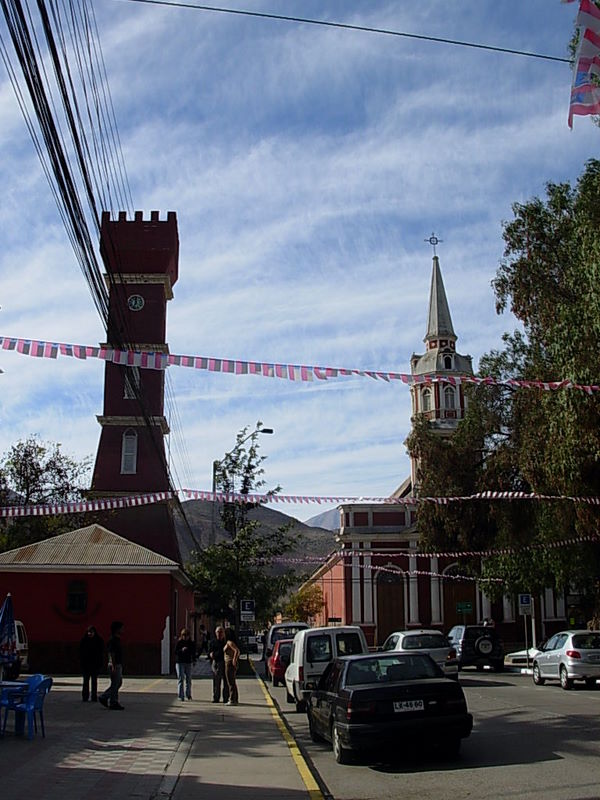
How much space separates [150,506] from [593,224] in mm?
31810

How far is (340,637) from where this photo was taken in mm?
18859

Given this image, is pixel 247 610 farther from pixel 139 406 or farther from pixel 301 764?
pixel 301 764

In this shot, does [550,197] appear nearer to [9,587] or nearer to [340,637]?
[340,637]

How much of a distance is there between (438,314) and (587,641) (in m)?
46.3

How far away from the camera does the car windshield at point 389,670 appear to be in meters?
11.6

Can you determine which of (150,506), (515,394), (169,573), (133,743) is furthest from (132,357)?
(150,506)

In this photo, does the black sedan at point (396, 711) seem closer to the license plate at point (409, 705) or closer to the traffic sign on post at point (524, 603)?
the license plate at point (409, 705)

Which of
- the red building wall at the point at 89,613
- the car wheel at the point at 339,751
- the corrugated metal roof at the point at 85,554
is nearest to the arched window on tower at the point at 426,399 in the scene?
the corrugated metal roof at the point at 85,554

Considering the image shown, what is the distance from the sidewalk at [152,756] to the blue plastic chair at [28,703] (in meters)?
0.24

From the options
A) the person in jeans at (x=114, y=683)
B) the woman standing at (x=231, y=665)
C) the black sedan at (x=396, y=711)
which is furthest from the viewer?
the woman standing at (x=231, y=665)

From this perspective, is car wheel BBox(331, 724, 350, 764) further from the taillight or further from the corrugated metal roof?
the corrugated metal roof

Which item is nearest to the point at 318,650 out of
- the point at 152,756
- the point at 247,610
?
the point at 152,756

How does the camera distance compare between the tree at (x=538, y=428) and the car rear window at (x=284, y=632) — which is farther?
the car rear window at (x=284, y=632)

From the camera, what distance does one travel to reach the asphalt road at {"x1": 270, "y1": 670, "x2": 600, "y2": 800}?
9266 millimetres
